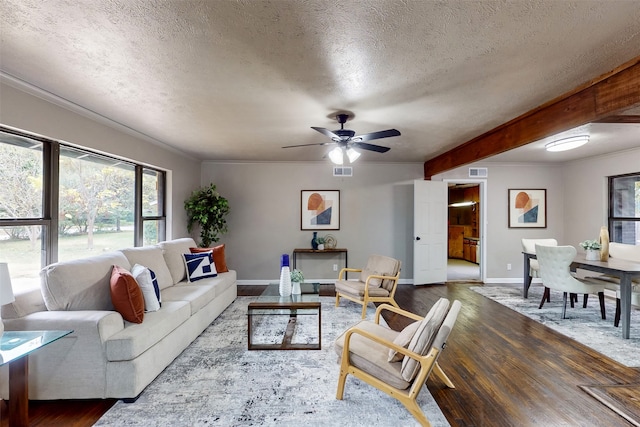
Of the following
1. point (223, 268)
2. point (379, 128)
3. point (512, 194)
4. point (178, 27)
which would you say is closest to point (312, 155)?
point (379, 128)

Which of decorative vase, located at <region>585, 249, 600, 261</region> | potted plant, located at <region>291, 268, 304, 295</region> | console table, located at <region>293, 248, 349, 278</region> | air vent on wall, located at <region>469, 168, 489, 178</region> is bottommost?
potted plant, located at <region>291, 268, 304, 295</region>

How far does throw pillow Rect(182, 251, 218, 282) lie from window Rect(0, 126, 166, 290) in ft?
2.84

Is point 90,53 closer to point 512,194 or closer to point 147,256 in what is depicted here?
point 147,256

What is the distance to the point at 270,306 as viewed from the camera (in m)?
3.04

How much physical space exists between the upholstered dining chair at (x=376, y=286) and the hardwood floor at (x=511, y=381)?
32 cm

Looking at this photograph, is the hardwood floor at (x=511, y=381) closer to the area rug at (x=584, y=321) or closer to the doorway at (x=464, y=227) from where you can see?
the area rug at (x=584, y=321)

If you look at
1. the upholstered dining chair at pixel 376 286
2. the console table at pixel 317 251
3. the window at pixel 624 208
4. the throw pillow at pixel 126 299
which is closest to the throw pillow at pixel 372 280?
the upholstered dining chair at pixel 376 286

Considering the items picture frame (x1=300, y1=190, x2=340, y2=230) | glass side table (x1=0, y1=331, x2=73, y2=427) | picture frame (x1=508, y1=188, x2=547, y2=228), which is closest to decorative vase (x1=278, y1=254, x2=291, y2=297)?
glass side table (x1=0, y1=331, x2=73, y2=427)

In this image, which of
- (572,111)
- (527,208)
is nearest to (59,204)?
(572,111)

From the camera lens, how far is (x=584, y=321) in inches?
150

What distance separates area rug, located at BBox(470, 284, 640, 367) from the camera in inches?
119

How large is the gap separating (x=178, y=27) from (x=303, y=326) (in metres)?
3.16

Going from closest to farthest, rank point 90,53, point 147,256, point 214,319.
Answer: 1. point 90,53
2. point 147,256
3. point 214,319

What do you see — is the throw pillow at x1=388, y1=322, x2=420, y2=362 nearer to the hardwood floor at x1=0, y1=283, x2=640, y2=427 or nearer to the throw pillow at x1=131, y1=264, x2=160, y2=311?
the hardwood floor at x1=0, y1=283, x2=640, y2=427
